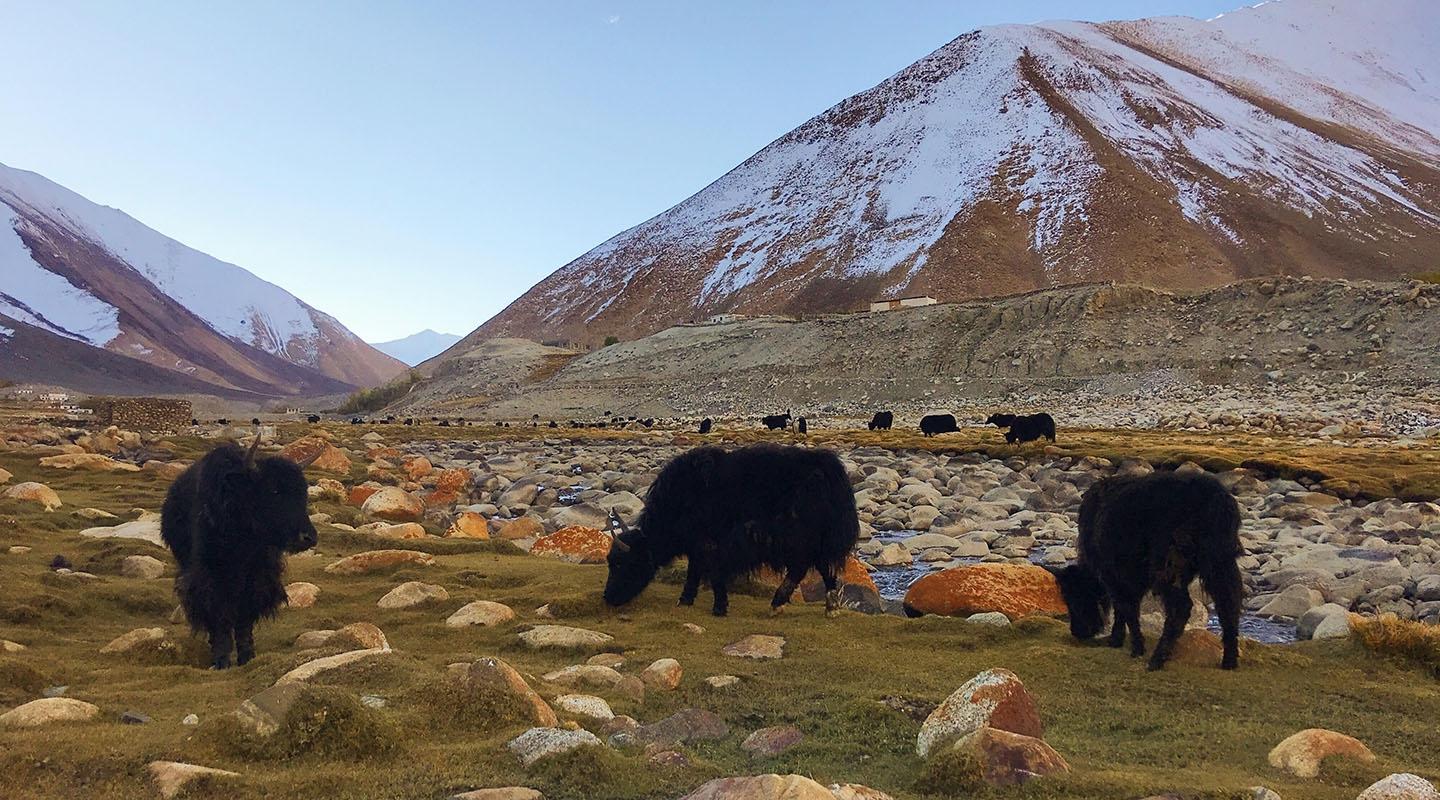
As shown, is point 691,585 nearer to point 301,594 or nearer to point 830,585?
point 830,585

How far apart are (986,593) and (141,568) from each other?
9.18m

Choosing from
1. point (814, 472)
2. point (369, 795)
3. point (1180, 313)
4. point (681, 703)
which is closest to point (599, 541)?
point (814, 472)

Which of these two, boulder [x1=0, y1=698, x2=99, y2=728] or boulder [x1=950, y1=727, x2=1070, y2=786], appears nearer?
boulder [x1=950, y1=727, x2=1070, y2=786]

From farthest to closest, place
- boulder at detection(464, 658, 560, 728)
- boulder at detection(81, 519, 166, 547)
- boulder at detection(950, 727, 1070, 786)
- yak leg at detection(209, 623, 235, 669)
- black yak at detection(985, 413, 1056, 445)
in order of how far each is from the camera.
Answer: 1. black yak at detection(985, 413, 1056, 445)
2. boulder at detection(81, 519, 166, 547)
3. yak leg at detection(209, 623, 235, 669)
4. boulder at detection(464, 658, 560, 728)
5. boulder at detection(950, 727, 1070, 786)

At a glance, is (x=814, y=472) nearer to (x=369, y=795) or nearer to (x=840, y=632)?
(x=840, y=632)

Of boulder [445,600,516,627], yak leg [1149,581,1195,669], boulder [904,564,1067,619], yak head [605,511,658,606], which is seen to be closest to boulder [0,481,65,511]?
boulder [445,600,516,627]

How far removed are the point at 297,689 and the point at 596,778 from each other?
1.75m

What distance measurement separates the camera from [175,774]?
3930 mm

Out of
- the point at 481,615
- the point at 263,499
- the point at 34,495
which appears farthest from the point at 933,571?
the point at 34,495

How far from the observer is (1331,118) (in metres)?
168

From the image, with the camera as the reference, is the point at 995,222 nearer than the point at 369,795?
No

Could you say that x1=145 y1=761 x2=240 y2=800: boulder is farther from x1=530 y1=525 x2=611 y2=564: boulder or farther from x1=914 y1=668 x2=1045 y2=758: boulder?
x1=530 y1=525 x2=611 y2=564: boulder

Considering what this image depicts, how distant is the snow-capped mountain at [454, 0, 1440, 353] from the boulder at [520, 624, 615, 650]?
98.1 metres

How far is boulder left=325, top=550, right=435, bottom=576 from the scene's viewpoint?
10.5 metres
